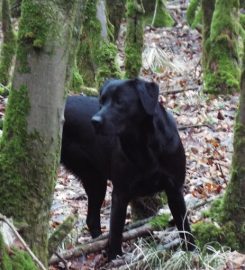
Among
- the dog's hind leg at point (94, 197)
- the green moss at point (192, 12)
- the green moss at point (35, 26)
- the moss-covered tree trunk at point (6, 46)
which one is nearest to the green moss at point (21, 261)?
the green moss at point (35, 26)

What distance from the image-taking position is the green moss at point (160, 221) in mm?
5496

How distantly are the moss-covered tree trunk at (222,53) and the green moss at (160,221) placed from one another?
237 inches

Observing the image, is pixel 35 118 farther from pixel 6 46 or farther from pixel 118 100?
pixel 6 46

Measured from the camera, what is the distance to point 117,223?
5129mm

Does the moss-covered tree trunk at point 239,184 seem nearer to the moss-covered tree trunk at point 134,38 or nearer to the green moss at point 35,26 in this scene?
the green moss at point 35,26

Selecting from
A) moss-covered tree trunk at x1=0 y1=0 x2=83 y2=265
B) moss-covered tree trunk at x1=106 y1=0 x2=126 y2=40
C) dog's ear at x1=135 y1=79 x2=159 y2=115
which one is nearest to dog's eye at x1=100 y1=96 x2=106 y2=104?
dog's ear at x1=135 y1=79 x2=159 y2=115

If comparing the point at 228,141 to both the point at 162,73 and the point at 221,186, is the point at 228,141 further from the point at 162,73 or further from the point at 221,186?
the point at 162,73

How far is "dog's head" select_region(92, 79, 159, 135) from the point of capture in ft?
16.1

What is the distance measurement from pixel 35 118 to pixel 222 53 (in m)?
8.92

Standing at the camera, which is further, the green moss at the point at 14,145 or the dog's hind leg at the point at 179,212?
the dog's hind leg at the point at 179,212

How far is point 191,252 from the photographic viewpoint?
4.87 meters

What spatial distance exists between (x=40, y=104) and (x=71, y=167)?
3046 mm

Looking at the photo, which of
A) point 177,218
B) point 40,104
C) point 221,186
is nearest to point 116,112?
point 177,218

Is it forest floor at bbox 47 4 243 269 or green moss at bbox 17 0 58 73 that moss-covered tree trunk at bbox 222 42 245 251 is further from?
green moss at bbox 17 0 58 73
